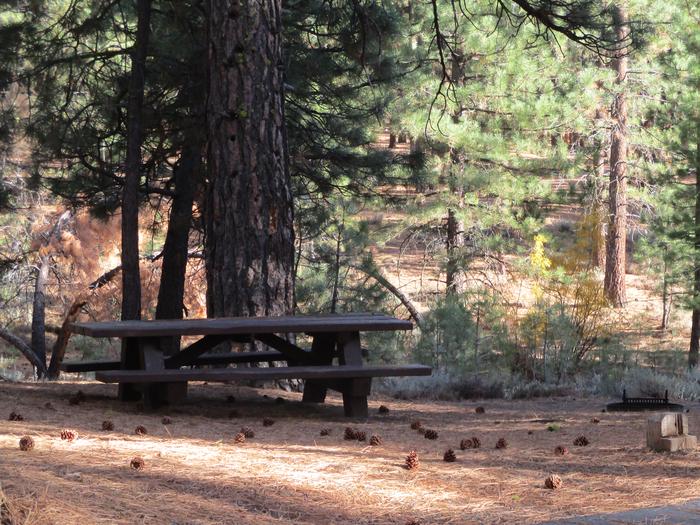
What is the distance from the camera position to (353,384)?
681 cm

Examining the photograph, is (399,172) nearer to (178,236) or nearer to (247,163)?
(178,236)

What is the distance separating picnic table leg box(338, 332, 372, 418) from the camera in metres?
6.80

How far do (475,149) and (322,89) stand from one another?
30.8ft

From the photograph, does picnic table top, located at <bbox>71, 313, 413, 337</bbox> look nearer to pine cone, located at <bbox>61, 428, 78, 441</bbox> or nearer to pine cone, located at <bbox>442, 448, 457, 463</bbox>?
pine cone, located at <bbox>61, 428, 78, 441</bbox>

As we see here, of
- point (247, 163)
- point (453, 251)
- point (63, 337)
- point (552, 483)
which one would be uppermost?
point (453, 251)

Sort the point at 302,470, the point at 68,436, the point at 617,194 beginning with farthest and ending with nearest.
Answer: the point at 617,194 < the point at 68,436 < the point at 302,470

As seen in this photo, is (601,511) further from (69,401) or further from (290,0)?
(290,0)

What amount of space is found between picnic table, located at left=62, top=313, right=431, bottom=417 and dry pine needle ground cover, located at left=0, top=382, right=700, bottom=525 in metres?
0.22

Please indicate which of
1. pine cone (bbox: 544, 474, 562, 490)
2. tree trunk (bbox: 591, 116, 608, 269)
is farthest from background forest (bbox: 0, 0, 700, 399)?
pine cone (bbox: 544, 474, 562, 490)

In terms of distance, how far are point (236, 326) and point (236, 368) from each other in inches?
14.4

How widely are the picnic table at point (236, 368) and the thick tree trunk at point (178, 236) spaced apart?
12.3 feet

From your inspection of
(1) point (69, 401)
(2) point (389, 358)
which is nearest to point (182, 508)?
(1) point (69, 401)

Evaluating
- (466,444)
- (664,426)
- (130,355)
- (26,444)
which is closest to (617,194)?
(130,355)

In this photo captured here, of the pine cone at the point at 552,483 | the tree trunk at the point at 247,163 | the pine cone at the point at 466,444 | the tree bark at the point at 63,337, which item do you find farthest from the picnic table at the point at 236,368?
the tree bark at the point at 63,337
